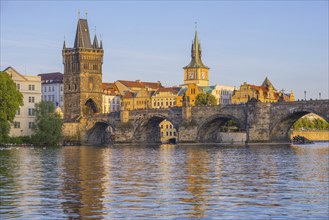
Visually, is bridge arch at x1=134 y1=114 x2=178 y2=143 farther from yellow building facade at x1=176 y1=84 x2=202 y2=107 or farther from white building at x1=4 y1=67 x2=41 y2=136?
yellow building facade at x1=176 y1=84 x2=202 y2=107

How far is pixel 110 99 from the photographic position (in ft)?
567

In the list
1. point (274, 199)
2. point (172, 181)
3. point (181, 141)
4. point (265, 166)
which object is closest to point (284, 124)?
point (181, 141)

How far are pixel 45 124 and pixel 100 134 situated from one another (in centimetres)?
3798

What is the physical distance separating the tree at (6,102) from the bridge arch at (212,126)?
3834 cm

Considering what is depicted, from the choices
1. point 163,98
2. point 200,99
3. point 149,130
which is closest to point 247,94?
point 163,98

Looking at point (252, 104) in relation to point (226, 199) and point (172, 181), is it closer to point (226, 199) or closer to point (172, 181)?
point (172, 181)

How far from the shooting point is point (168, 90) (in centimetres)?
17462

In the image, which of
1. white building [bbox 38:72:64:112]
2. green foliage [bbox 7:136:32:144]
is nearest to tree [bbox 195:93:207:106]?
white building [bbox 38:72:64:112]

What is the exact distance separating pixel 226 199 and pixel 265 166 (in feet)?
79.3

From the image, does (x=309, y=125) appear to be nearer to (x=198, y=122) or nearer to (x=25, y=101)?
(x=198, y=122)

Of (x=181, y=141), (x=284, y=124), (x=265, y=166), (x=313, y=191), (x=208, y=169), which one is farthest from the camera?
(x=181, y=141)

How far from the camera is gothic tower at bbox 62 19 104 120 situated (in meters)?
146

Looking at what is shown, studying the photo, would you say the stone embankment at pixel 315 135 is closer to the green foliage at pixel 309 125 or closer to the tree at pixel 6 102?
the green foliage at pixel 309 125

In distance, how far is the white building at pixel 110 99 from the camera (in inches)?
6698
